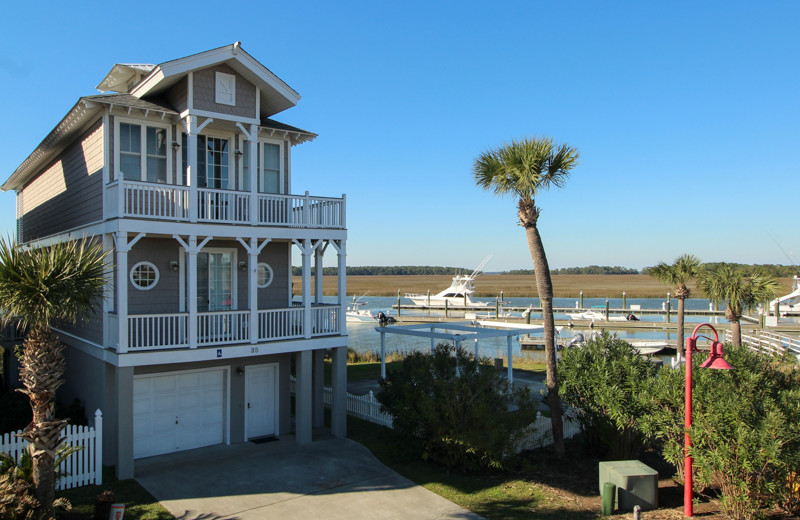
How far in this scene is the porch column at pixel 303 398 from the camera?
14398 millimetres

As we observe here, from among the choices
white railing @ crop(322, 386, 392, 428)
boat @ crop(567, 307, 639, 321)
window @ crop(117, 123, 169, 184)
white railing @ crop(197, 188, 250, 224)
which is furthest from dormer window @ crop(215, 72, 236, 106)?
boat @ crop(567, 307, 639, 321)

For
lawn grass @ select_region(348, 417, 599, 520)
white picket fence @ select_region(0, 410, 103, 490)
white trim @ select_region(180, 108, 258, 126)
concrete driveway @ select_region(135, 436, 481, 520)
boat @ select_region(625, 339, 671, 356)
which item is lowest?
boat @ select_region(625, 339, 671, 356)

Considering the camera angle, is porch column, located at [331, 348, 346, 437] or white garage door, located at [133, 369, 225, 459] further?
porch column, located at [331, 348, 346, 437]

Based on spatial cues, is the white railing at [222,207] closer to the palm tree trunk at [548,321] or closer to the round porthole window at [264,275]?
the round porthole window at [264,275]

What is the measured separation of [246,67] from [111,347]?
7188 millimetres

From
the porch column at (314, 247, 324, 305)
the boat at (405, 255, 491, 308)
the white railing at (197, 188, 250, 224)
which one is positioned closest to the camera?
the white railing at (197, 188, 250, 224)

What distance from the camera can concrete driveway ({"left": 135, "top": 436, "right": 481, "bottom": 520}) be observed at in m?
10.5

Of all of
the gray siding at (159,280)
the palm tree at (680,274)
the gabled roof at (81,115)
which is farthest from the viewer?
the palm tree at (680,274)

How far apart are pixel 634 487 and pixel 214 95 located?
12.4m

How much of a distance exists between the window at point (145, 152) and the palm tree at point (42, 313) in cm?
495

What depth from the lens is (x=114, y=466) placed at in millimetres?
12664

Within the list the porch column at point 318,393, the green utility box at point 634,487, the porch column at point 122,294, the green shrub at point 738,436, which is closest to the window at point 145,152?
the porch column at point 122,294

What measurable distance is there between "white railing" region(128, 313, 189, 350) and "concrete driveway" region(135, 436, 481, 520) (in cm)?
270

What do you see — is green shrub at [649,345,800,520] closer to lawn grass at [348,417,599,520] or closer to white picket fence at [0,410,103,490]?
lawn grass at [348,417,599,520]
